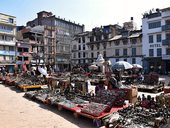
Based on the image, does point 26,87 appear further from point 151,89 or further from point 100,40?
point 100,40

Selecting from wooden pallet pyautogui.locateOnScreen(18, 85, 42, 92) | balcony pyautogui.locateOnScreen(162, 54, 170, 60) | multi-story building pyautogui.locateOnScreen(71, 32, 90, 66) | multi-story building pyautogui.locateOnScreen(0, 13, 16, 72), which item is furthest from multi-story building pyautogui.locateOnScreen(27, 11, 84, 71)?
wooden pallet pyautogui.locateOnScreen(18, 85, 42, 92)

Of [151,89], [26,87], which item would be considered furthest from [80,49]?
[151,89]

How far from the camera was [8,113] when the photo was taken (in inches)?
438

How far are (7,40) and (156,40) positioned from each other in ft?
113

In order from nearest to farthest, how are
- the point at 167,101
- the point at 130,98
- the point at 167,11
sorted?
the point at 167,101 → the point at 130,98 → the point at 167,11

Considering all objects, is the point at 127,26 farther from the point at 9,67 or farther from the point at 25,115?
the point at 25,115

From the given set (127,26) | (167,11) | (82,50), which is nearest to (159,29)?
(167,11)

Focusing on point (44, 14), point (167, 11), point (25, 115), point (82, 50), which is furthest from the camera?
point (44, 14)

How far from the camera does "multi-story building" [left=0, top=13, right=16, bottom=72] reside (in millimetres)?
48750

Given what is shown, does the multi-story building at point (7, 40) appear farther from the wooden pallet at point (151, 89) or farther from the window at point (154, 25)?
the wooden pallet at point (151, 89)

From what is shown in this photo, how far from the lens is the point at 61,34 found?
66125 mm

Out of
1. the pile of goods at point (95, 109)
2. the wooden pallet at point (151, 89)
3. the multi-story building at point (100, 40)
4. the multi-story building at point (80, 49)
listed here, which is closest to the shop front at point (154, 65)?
the multi-story building at point (100, 40)

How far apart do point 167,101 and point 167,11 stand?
113 ft

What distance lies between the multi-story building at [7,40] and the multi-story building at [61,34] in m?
14.8
